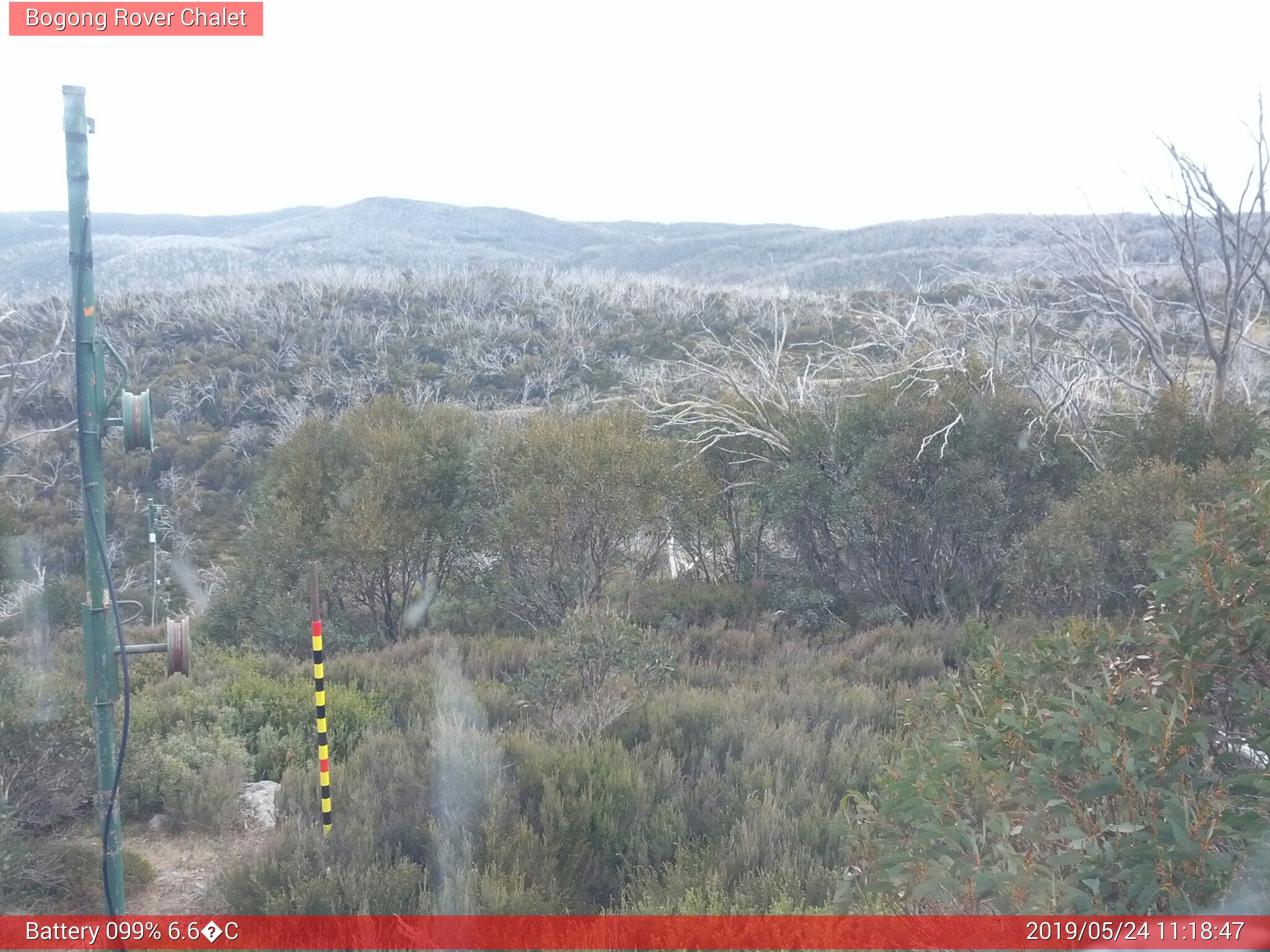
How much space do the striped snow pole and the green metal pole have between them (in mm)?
1064

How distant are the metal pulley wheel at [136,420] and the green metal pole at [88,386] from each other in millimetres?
106

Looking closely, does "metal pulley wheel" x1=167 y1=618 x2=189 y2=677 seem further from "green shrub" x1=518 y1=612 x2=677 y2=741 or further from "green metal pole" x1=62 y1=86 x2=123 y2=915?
"green shrub" x1=518 y1=612 x2=677 y2=741

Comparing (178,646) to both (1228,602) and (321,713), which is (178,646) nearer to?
(321,713)

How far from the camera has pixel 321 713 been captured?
4875 millimetres

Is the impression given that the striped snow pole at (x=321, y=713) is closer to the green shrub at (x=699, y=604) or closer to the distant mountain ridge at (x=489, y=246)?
the green shrub at (x=699, y=604)

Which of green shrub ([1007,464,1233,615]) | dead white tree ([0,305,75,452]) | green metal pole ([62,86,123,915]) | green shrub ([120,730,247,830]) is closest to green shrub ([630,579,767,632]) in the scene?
green shrub ([1007,464,1233,615])

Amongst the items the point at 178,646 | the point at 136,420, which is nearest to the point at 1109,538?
the point at 178,646

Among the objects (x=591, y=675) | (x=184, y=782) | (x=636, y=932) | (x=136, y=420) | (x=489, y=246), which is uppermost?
(x=489, y=246)

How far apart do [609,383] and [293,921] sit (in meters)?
→ 28.3

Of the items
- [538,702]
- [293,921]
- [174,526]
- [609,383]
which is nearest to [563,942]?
[293,921]

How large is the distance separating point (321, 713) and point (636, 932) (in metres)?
2.24

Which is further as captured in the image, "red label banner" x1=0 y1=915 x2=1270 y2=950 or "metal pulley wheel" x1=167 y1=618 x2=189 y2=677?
"metal pulley wheel" x1=167 y1=618 x2=189 y2=677

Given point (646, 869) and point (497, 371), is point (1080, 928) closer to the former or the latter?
point (646, 869)

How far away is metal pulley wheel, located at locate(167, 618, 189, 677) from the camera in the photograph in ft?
12.3
